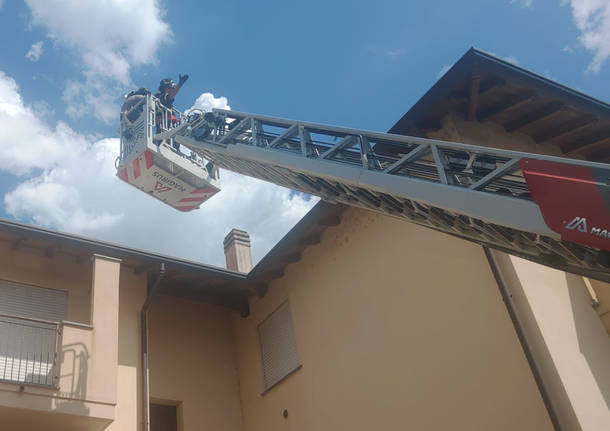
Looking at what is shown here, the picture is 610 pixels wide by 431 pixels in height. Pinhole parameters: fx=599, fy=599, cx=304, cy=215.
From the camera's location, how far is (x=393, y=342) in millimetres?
9648

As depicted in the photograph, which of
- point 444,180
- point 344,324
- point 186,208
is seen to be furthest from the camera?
point 186,208

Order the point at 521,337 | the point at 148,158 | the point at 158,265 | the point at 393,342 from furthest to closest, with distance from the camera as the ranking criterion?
the point at 158,265 < the point at 148,158 < the point at 393,342 < the point at 521,337

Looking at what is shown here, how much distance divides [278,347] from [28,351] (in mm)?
4776

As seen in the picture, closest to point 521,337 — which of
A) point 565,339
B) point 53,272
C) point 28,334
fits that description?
point 565,339

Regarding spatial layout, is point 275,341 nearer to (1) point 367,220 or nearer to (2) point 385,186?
(1) point 367,220

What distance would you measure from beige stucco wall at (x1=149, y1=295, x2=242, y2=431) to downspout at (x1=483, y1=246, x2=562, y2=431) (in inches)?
261

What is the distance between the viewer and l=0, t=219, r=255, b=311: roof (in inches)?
412

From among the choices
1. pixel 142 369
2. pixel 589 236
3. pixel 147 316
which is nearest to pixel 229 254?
pixel 147 316

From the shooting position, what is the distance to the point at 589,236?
3.98m

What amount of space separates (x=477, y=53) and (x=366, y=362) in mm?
5226

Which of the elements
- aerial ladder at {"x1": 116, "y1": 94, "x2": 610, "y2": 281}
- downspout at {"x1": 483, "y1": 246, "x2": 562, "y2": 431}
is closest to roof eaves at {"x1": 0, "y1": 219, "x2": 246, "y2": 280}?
aerial ladder at {"x1": 116, "y1": 94, "x2": 610, "y2": 281}

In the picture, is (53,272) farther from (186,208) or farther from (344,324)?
(344,324)

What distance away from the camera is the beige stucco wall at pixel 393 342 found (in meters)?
7.97

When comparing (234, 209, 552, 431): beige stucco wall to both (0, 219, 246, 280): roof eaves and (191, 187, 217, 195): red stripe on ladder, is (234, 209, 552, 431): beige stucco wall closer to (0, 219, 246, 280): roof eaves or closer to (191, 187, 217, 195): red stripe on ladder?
(0, 219, 246, 280): roof eaves
